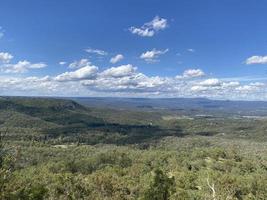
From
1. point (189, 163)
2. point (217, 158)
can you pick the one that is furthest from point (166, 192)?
point (217, 158)

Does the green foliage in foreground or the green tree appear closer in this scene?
the green foliage in foreground

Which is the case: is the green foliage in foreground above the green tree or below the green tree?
below

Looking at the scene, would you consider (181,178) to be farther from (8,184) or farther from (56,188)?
(8,184)

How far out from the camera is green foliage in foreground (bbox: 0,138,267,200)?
53.7 metres

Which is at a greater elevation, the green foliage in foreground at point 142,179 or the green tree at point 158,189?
the green tree at point 158,189

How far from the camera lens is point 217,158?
180000mm

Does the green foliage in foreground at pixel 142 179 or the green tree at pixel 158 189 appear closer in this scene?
the green foliage in foreground at pixel 142 179

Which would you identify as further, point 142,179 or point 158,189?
point 142,179

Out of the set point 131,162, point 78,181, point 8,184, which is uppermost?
point 8,184

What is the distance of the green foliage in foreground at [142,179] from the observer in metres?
53.7

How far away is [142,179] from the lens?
104 m

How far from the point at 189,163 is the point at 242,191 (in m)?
69.1

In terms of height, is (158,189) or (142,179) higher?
(158,189)

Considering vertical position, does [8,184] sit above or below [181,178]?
above
